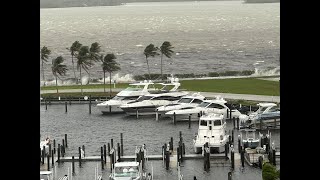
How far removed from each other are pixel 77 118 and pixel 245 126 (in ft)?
12.2

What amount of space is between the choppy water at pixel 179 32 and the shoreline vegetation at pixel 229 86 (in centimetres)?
163

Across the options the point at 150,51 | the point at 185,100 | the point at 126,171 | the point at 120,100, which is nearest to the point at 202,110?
the point at 185,100

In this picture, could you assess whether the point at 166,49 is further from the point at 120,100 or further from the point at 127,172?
the point at 127,172

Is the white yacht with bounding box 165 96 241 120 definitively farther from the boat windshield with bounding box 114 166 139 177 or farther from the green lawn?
the boat windshield with bounding box 114 166 139 177

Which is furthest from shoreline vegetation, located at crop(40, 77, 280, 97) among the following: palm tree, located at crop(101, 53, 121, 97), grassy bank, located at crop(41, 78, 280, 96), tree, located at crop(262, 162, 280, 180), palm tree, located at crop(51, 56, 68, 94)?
tree, located at crop(262, 162, 280, 180)

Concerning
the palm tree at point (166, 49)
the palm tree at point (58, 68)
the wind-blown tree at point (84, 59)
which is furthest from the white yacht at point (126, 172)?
the palm tree at point (166, 49)

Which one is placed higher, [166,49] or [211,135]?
[166,49]

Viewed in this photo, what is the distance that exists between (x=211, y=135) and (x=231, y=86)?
8.63 m

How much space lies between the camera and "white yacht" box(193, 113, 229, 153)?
991 cm

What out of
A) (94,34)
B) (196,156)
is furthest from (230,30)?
(196,156)

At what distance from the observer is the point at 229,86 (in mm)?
18844

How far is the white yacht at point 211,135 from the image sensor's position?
9906mm

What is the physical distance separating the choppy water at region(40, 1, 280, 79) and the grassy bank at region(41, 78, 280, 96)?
67.3 inches

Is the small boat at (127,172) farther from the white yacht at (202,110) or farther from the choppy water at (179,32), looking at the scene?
the choppy water at (179,32)
